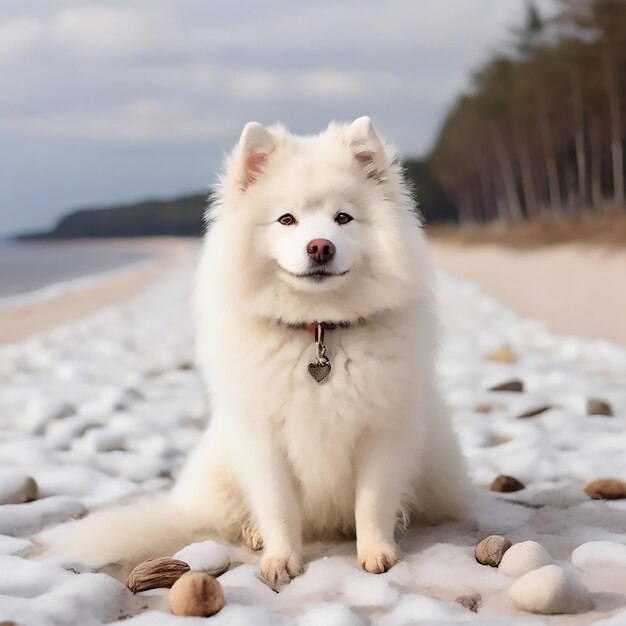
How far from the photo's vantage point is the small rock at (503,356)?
19.4 feet

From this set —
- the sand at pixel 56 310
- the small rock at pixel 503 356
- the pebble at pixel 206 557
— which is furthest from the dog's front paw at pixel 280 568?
the sand at pixel 56 310

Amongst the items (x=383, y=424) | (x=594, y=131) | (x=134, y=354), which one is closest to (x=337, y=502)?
(x=383, y=424)

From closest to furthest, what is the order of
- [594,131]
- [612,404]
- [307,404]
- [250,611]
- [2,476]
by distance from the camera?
[250,611], [307,404], [2,476], [612,404], [594,131]

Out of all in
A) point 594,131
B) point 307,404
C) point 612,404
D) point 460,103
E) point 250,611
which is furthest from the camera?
point 460,103

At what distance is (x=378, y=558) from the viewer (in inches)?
93.8

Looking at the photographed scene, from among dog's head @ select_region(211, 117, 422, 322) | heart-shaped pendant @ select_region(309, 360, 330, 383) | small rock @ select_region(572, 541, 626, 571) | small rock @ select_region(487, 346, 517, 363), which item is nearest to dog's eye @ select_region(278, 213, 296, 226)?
dog's head @ select_region(211, 117, 422, 322)

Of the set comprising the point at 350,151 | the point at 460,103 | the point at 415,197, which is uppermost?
the point at 460,103

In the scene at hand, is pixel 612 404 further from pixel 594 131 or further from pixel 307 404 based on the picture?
pixel 594 131

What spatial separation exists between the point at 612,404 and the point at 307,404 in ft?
9.15

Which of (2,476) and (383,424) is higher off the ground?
(383,424)

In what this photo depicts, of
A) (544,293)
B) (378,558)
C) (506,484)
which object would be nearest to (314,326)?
(378,558)

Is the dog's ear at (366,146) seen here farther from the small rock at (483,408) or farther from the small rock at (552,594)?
the small rock at (483,408)

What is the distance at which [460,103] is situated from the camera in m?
44.6

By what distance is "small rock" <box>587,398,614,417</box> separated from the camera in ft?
13.8
